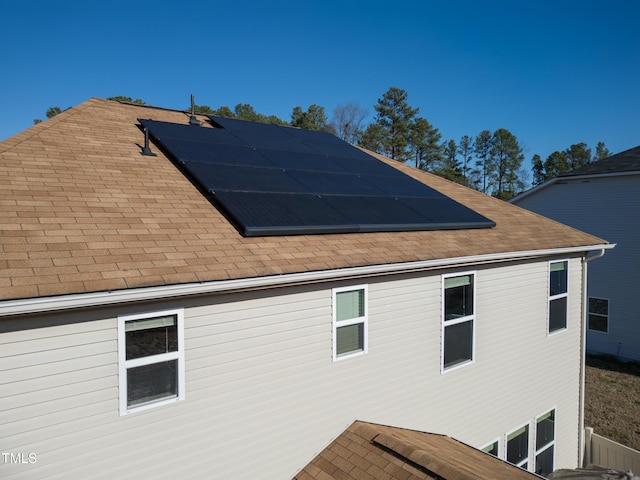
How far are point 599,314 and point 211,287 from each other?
18415mm

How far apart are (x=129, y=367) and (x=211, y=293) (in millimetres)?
1097

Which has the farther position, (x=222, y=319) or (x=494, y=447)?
(x=494, y=447)

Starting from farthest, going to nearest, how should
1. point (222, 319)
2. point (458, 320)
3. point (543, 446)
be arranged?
point (543, 446)
point (458, 320)
point (222, 319)

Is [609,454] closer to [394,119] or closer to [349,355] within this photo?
[349,355]

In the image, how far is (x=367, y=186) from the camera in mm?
8500

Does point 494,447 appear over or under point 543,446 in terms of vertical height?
over

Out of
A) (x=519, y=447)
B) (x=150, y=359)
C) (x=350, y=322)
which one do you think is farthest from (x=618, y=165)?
(x=150, y=359)

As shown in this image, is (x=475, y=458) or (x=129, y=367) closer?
(x=129, y=367)

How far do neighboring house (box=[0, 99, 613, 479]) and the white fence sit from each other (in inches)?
75.6

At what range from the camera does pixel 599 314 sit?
695 inches

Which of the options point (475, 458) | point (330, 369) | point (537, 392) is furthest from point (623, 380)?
point (330, 369)

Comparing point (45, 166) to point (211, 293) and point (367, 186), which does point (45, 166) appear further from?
point (367, 186)

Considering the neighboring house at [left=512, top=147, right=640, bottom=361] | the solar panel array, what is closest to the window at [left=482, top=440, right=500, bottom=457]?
the solar panel array

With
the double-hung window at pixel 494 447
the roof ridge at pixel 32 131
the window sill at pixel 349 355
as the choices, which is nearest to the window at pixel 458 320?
the window sill at pixel 349 355
